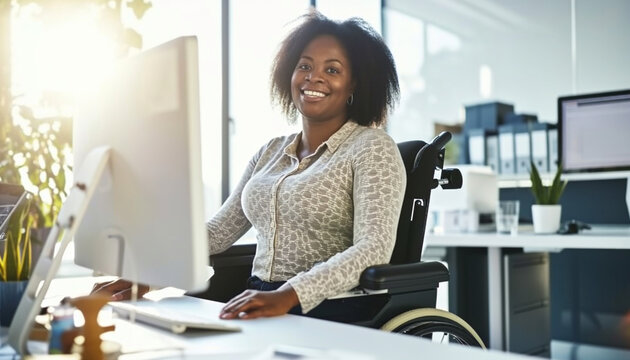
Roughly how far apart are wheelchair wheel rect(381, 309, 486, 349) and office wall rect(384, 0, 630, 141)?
3242 mm

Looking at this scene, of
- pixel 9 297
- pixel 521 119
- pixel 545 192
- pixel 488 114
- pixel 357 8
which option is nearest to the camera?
pixel 9 297

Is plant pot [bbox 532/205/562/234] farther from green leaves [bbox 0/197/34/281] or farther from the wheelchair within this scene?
green leaves [bbox 0/197/34/281]

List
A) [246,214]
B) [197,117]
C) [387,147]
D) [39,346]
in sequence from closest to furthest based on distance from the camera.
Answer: [197,117]
[39,346]
[387,147]
[246,214]

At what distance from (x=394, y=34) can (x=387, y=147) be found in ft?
13.9

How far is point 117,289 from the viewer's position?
143 cm

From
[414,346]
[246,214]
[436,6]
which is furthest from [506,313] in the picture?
[436,6]

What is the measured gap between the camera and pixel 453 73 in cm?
511

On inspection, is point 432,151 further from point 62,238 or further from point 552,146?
point 552,146

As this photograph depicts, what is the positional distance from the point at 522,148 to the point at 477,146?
275 mm

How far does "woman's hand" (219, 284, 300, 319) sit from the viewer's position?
1.13 m

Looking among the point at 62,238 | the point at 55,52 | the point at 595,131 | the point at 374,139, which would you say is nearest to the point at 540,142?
the point at 595,131

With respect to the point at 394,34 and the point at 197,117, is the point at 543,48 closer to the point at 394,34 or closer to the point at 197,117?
the point at 394,34

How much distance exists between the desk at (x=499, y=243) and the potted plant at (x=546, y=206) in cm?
6

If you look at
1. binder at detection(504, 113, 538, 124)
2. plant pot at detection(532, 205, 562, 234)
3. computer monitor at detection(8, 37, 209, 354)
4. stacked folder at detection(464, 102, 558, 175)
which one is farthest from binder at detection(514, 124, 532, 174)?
computer monitor at detection(8, 37, 209, 354)
